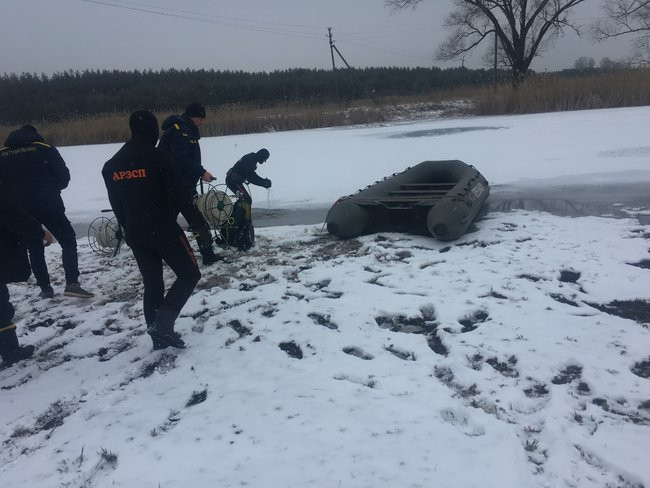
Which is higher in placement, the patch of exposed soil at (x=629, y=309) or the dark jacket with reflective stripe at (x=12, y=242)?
the dark jacket with reflective stripe at (x=12, y=242)

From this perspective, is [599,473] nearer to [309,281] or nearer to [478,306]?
[478,306]

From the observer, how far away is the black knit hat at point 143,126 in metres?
3.51

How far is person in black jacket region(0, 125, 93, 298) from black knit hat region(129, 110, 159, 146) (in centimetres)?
166

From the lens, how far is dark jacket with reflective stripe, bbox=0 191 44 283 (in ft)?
12.3

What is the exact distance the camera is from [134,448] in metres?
2.71

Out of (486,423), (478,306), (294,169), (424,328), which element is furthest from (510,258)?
(294,169)

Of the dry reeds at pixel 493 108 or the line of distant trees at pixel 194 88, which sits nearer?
the dry reeds at pixel 493 108

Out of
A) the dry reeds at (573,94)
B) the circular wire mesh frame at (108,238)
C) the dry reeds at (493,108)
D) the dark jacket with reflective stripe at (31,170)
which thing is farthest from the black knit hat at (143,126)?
the dry reeds at (573,94)

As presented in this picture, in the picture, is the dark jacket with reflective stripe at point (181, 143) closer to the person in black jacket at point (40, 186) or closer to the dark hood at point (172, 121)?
the dark hood at point (172, 121)

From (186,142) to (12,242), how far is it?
1972 millimetres

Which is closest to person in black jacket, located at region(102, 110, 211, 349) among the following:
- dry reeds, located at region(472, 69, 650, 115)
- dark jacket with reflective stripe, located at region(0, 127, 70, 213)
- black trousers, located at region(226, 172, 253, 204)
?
dark jacket with reflective stripe, located at region(0, 127, 70, 213)

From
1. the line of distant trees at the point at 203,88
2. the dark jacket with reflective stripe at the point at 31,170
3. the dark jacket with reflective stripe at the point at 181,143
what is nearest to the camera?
the dark jacket with reflective stripe at the point at 31,170

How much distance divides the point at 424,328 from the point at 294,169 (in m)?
8.24

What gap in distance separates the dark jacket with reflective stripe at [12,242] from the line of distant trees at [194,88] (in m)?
28.6
